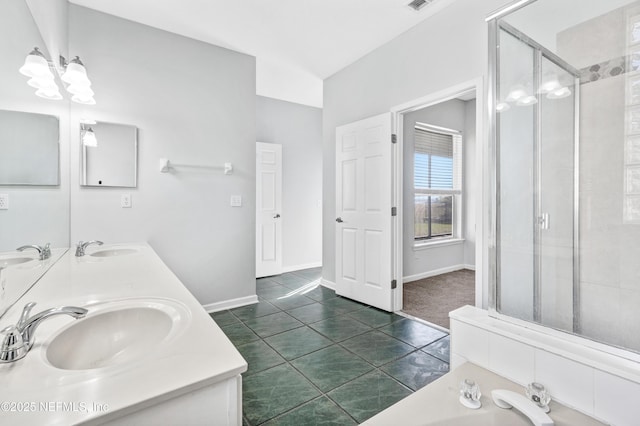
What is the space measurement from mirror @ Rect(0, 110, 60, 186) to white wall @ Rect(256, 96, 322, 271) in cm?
290

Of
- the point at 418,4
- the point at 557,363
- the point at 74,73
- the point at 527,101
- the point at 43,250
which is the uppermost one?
the point at 418,4

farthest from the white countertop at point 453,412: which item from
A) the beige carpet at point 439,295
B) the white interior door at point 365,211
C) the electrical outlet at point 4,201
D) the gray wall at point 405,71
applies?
the gray wall at point 405,71

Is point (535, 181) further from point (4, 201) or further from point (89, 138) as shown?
point (89, 138)

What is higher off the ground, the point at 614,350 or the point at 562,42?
the point at 562,42

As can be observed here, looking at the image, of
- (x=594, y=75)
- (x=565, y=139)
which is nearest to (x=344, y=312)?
(x=565, y=139)

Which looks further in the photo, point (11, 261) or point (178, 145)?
point (178, 145)

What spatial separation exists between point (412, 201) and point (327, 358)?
2.84 m

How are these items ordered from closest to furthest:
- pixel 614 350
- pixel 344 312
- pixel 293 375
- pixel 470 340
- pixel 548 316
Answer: pixel 614 350
pixel 470 340
pixel 548 316
pixel 293 375
pixel 344 312

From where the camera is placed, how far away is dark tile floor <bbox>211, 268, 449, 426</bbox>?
65.2 inches

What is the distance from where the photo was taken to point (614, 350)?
1.05 metres

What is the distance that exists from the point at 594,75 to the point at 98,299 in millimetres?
2290

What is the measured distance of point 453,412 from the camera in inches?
40.1

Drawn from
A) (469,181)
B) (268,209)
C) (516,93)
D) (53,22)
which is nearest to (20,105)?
(53,22)

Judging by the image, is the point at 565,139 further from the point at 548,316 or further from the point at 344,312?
the point at 344,312
